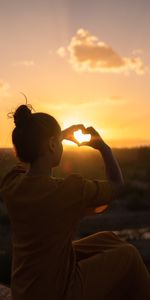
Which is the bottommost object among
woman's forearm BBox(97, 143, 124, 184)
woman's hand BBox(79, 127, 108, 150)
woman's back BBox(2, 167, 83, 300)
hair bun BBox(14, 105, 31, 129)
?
woman's back BBox(2, 167, 83, 300)

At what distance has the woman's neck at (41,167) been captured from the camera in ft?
12.4

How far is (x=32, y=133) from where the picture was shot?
3736mm

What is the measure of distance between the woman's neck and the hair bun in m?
0.23

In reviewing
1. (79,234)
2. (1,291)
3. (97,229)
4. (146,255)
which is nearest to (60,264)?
(1,291)

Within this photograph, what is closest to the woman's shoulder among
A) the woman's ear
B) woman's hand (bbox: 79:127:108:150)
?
the woman's ear

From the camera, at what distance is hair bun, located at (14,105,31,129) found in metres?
3.77

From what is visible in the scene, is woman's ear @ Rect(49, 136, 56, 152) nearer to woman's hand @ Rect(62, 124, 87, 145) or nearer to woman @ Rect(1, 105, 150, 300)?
woman @ Rect(1, 105, 150, 300)

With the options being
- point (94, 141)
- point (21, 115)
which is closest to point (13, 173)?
point (21, 115)

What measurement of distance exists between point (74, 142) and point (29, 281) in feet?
3.19

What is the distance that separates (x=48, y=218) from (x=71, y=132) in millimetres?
717

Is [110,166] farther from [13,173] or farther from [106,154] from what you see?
[13,173]

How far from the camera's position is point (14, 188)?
379 cm

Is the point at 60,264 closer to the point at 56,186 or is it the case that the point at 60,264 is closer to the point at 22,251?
the point at 22,251

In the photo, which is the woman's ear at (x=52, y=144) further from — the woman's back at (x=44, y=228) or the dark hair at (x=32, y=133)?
the woman's back at (x=44, y=228)
